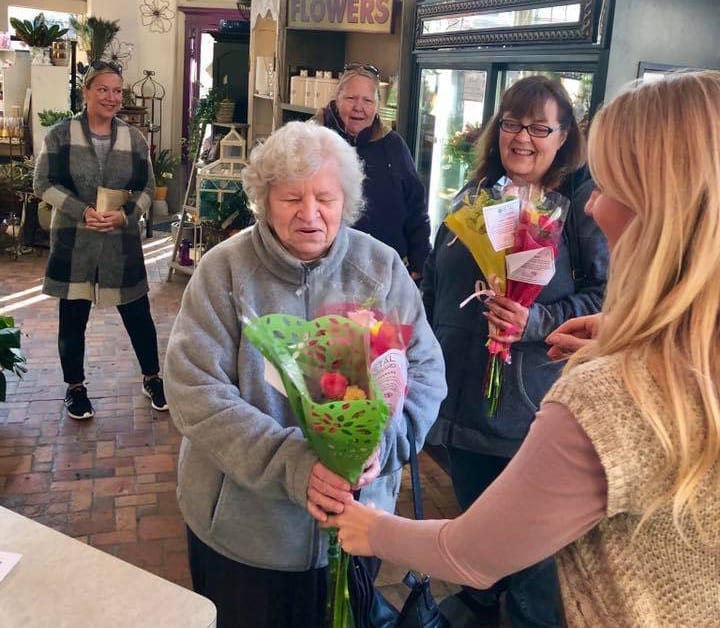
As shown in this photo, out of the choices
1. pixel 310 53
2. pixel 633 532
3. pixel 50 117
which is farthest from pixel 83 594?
pixel 50 117

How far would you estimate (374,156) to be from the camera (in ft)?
10.5

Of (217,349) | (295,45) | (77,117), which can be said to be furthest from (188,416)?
(295,45)

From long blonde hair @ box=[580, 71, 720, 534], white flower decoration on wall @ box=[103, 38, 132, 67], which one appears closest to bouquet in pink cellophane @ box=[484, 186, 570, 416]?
long blonde hair @ box=[580, 71, 720, 534]

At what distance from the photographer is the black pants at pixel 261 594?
5.71 ft

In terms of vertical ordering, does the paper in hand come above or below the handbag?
above

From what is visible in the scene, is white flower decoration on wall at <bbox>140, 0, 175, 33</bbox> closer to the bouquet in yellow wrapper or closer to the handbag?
the bouquet in yellow wrapper

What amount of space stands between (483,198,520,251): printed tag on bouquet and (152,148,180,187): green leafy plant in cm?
770

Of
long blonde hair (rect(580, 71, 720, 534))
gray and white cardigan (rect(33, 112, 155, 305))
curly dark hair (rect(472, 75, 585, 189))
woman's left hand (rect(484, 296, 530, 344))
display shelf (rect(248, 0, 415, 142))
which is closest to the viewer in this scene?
long blonde hair (rect(580, 71, 720, 534))

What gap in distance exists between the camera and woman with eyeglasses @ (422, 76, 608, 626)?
218cm

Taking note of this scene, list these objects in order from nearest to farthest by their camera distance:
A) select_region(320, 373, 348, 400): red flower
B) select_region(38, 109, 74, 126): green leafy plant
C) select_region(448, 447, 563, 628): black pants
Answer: select_region(320, 373, 348, 400): red flower
select_region(448, 447, 563, 628): black pants
select_region(38, 109, 74, 126): green leafy plant

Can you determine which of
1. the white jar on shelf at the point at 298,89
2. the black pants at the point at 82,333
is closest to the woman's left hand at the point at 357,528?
the black pants at the point at 82,333

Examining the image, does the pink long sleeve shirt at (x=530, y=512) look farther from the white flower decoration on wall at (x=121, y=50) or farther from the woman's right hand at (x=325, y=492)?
the white flower decoration on wall at (x=121, y=50)

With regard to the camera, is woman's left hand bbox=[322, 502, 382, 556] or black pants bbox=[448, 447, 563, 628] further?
black pants bbox=[448, 447, 563, 628]

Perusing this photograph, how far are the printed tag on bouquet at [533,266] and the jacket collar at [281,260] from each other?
54cm
